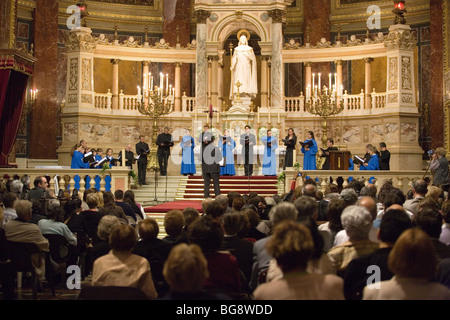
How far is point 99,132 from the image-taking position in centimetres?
1961

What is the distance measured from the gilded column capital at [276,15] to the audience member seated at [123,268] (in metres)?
15.8

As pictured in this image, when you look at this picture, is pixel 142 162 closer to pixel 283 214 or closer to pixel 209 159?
pixel 209 159

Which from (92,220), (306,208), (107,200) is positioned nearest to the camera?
(306,208)

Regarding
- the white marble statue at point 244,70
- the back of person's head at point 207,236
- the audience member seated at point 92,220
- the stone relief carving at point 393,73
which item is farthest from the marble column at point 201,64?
the back of person's head at point 207,236

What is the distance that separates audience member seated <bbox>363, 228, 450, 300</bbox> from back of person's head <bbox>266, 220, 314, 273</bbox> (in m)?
0.44

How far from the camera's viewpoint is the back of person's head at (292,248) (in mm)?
3338

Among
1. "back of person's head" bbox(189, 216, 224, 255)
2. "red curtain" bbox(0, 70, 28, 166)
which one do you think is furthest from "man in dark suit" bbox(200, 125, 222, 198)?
"back of person's head" bbox(189, 216, 224, 255)

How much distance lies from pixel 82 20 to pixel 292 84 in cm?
713

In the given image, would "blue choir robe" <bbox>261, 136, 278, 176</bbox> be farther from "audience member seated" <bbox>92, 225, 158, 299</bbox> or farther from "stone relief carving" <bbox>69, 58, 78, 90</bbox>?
"audience member seated" <bbox>92, 225, 158, 299</bbox>

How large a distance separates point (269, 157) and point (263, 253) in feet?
40.6

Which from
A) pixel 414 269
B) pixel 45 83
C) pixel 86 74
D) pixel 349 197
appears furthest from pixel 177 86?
pixel 414 269

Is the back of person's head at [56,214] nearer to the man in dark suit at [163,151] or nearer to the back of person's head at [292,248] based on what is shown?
the back of person's head at [292,248]

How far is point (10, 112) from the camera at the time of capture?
13953 mm

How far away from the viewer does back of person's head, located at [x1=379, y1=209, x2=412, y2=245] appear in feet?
14.3
